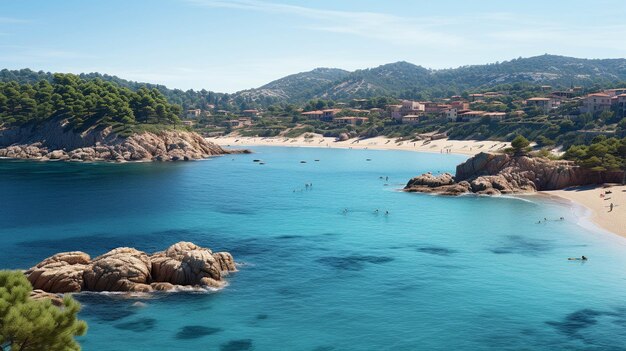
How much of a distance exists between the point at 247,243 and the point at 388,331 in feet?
95.1

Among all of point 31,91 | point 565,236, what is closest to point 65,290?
→ point 565,236

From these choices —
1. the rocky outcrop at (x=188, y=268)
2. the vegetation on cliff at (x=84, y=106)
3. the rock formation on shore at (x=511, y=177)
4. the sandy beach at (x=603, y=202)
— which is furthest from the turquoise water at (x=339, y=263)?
the vegetation on cliff at (x=84, y=106)

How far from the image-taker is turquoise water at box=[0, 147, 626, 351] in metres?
39.0

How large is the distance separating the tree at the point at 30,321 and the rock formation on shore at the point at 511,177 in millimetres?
85310

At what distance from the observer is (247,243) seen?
65125 mm

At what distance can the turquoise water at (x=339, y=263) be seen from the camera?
39000 millimetres

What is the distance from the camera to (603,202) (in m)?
86.6

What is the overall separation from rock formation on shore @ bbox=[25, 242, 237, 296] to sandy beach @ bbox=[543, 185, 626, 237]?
5122 centimetres

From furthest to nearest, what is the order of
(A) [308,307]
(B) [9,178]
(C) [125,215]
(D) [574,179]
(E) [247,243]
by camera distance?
1. (B) [9,178]
2. (D) [574,179]
3. (C) [125,215]
4. (E) [247,243]
5. (A) [308,307]

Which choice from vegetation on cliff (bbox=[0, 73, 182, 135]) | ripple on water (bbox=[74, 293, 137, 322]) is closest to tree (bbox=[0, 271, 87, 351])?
ripple on water (bbox=[74, 293, 137, 322])

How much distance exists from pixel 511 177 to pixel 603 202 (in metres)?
18.0

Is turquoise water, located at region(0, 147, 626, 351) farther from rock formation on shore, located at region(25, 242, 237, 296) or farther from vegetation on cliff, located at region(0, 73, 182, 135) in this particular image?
vegetation on cliff, located at region(0, 73, 182, 135)

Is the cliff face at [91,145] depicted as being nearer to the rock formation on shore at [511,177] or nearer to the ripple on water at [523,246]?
the rock formation on shore at [511,177]

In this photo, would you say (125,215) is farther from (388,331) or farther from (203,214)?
(388,331)
